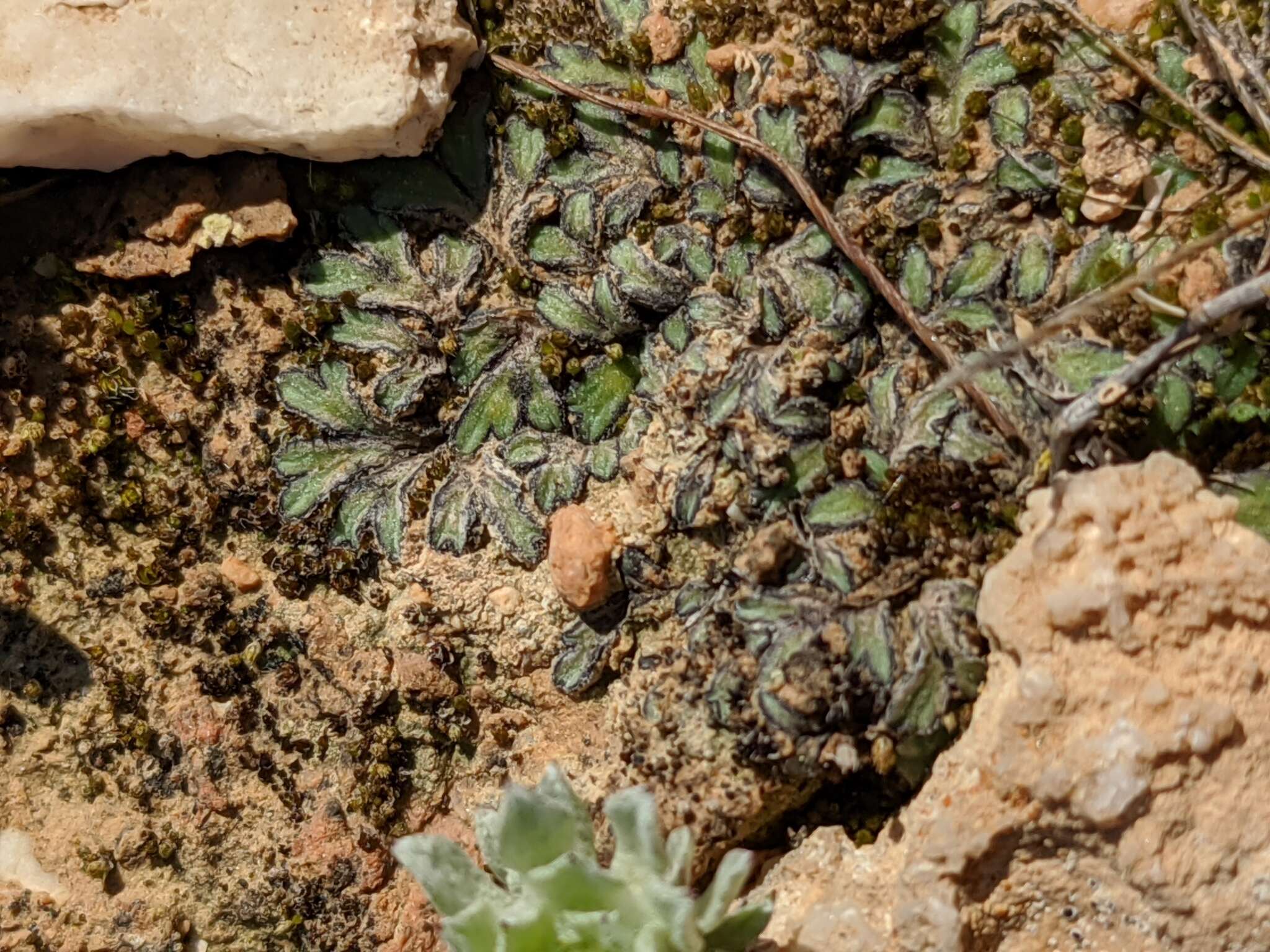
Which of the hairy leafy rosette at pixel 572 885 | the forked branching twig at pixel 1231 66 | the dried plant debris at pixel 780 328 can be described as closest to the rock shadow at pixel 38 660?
the dried plant debris at pixel 780 328

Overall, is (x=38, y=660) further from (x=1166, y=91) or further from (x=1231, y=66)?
(x=1231, y=66)

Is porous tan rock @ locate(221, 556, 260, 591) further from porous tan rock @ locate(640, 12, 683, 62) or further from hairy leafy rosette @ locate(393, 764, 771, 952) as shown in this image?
porous tan rock @ locate(640, 12, 683, 62)

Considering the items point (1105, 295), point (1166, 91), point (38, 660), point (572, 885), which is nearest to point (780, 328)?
point (1105, 295)

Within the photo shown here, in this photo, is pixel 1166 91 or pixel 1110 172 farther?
pixel 1110 172

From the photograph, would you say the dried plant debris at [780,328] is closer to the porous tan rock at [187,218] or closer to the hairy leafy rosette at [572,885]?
the porous tan rock at [187,218]

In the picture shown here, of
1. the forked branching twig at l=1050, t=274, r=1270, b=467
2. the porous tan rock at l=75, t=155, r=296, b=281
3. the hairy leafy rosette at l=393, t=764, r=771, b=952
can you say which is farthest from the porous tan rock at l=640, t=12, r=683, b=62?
the hairy leafy rosette at l=393, t=764, r=771, b=952

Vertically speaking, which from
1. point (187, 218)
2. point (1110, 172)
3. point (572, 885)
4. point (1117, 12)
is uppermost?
point (1117, 12)
